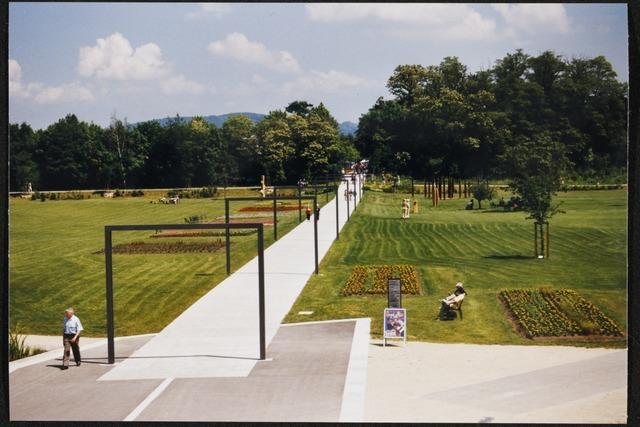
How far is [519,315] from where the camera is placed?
2203cm

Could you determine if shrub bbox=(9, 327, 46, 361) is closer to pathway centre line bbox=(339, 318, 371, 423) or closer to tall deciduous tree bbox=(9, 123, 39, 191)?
pathway centre line bbox=(339, 318, 371, 423)

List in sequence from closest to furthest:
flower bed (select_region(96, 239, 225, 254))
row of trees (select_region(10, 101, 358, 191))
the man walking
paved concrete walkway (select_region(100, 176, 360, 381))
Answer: paved concrete walkway (select_region(100, 176, 360, 381))
the man walking
flower bed (select_region(96, 239, 225, 254))
row of trees (select_region(10, 101, 358, 191))

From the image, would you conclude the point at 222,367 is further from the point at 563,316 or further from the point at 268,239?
the point at 268,239

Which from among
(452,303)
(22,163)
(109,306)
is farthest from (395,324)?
(22,163)

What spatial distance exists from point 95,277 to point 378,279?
1188 centimetres

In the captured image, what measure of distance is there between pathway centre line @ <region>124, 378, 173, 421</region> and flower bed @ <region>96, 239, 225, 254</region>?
72.1 feet

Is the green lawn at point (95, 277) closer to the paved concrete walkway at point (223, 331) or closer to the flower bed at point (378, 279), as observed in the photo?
the paved concrete walkway at point (223, 331)

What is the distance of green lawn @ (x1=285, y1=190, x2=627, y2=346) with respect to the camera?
72.9ft

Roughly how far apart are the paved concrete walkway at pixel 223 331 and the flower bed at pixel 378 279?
6.17 feet

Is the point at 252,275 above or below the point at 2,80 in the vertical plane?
below

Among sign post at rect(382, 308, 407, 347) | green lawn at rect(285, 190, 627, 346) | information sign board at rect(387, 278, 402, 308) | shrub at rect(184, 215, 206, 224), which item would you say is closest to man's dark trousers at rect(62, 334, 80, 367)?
green lawn at rect(285, 190, 627, 346)

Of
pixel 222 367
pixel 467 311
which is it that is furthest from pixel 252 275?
pixel 222 367

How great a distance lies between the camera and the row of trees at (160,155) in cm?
8294
